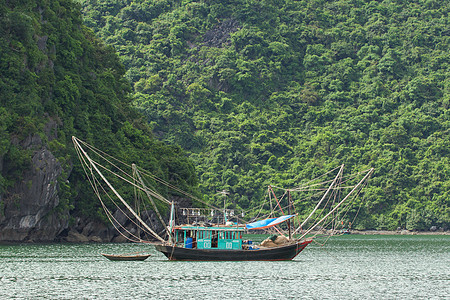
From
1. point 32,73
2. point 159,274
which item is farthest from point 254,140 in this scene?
point 159,274

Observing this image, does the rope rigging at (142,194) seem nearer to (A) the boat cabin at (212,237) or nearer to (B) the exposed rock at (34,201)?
(A) the boat cabin at (212,237)

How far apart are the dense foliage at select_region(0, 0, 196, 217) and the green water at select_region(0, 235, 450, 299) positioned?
16.3 m

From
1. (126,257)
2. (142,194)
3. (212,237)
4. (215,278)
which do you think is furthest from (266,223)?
(142,194)

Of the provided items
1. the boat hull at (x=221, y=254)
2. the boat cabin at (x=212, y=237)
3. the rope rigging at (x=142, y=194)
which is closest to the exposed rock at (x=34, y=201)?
the rope rigging at (x=142, y=194)

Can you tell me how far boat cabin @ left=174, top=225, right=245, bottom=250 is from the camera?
5791 cm

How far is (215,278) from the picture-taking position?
156 feet

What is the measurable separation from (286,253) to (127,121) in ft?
168

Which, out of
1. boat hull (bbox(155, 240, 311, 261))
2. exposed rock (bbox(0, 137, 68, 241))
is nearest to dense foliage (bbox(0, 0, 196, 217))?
exposed rock (bbox(0, 137, 68, 241))

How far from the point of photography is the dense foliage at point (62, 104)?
78438 mm

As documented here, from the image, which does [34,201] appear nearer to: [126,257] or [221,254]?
[126,257]

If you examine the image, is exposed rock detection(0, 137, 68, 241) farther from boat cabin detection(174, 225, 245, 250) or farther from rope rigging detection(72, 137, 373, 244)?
boat cabin detection(174, 225, 245, 250)

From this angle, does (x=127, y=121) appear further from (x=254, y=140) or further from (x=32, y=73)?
(x=254, y=140)

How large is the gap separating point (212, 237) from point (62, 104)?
38315 mm

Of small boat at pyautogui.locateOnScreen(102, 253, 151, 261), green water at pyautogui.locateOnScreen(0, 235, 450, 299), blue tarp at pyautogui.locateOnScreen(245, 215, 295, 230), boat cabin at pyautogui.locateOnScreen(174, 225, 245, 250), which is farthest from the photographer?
small boat at pyautogui.locateOnScreen(102, 253, 151, 261)
